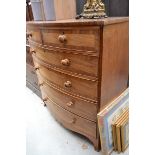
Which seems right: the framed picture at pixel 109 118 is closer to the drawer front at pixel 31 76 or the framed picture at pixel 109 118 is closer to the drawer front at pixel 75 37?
the drawer front at pixel 75 37

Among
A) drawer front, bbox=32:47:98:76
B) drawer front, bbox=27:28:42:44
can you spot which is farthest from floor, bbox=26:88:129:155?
drawer front, bbox=27:28:42:44

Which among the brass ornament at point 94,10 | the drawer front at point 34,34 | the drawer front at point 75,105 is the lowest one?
the drawer front at point 75,105

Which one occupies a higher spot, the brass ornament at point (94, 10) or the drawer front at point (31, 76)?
the brass ornament at point (94, 10)

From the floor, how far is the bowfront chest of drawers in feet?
0.37

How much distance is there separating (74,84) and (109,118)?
30cm

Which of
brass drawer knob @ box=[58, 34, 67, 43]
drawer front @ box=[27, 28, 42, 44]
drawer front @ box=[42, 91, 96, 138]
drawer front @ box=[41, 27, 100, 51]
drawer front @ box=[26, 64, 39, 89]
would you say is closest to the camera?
drawer front @ box=[41, 27, 100, 51]

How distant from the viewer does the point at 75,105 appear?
1264 mm

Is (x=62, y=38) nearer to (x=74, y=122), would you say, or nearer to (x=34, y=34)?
(x=34, y=34)

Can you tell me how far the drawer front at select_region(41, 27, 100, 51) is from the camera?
0.97 m

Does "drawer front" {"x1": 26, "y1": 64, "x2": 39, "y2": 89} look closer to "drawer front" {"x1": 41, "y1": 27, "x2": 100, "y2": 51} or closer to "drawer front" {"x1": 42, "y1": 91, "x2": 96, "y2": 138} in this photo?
"drawer front" {"x1": 42, "y1": 91, "x2": 96, "y2": 138}

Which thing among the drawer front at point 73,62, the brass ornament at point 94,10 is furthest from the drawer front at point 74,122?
the brass ornament at point 94,10

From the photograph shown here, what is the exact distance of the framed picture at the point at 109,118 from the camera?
1.14m

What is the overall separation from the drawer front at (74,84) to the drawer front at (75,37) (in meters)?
0.21
